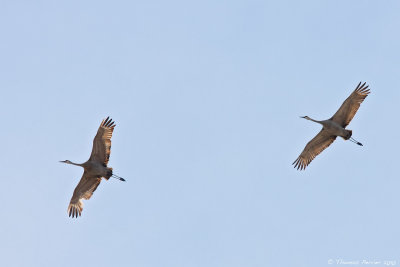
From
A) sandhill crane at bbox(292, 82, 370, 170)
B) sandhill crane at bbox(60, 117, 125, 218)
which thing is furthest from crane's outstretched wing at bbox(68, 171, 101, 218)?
sandhill crane at bbox(292, 82, 370, 170)

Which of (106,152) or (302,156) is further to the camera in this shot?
(302,156)

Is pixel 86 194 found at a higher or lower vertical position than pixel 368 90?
lower

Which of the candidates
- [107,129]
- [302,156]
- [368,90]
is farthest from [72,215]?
[368,90]

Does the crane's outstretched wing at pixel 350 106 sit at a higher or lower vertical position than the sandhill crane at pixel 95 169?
higher

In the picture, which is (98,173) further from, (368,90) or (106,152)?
(368,90)

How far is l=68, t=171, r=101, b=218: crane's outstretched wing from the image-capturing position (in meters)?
49.2

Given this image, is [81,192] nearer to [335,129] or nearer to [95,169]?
[95,169]

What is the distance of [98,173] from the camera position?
49.1 m

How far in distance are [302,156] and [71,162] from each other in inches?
515

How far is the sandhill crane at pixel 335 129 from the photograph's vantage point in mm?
50000

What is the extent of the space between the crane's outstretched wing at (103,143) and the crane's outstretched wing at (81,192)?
43.5 inches

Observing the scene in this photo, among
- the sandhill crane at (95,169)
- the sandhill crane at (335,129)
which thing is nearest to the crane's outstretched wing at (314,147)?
the sandhill crane at (335,129)

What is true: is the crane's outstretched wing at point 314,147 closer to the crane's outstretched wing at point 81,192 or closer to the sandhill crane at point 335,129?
the sandhill crane at point 335,129

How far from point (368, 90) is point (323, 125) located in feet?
10.5
